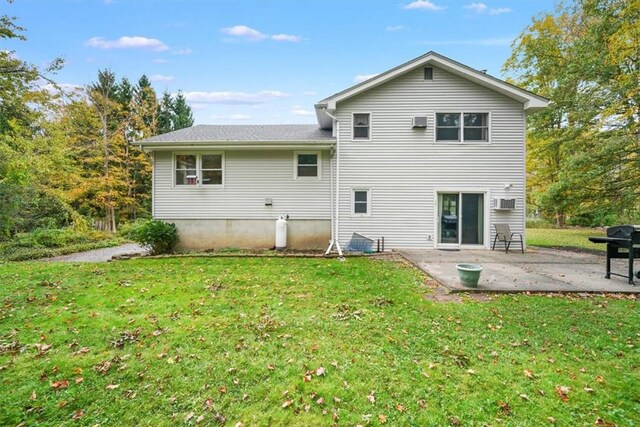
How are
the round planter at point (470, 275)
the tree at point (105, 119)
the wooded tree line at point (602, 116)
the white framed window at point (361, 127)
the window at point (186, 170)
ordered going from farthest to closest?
the tree at point (105, 119) < the wooded tree line at point (602, 116) < the window at point (186, 170) < the white framed window at point (361, 127) < the round planter at point (470, 275)

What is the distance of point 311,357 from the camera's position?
11.3ft

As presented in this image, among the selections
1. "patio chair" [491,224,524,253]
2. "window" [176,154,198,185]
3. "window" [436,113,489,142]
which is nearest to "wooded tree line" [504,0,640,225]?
"patio chair" [491,224,524,253]

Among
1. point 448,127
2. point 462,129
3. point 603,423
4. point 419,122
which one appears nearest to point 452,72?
point 448,127

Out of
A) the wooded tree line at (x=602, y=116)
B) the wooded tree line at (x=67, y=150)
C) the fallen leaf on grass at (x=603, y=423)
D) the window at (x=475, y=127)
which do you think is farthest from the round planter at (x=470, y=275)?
the wooded tree line at (x=67, y=150)

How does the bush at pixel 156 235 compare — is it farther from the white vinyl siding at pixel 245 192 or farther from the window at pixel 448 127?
the window at pixel 448 127

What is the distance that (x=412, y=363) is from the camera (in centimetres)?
331

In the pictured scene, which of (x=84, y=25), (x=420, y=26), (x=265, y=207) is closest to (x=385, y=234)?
(x=265, y=207)

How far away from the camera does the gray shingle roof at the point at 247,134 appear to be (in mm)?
10773

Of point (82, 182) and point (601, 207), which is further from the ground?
point (82, 182)

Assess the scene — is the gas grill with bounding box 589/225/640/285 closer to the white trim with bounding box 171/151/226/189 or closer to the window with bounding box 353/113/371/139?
the window with bounding box 353/113/371/139

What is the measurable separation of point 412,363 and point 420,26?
53.3 ft

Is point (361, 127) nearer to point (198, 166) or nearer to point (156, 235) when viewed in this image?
point (198, 166)

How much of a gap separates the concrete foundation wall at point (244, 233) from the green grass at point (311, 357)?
5.02 metres

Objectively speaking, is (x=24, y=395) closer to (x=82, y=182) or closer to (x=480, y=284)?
(x=480, y=284)
